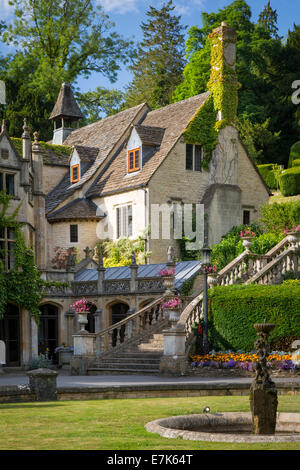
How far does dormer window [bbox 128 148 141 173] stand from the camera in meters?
41.7

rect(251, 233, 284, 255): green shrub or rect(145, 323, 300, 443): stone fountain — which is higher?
rect(251, 233, 284, 255): green shrub

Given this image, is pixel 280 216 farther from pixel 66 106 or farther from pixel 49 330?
pixel 66 106

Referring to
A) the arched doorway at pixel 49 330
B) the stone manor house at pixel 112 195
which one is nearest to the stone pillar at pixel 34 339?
the stone manor house at pixel 112 195

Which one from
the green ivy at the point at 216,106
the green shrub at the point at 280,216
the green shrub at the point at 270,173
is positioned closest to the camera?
the green shrub at the point at 280,216

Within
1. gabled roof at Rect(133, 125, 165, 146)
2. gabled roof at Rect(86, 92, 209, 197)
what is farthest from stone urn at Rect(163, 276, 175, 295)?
gabled roof at Rect(133, 125, 165, 146)

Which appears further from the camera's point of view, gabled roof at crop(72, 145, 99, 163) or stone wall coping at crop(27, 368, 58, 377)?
gabled roof at crop(72, 145, 99, 163)

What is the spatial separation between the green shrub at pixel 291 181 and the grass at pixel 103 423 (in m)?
36.3

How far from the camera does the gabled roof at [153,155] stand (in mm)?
40469

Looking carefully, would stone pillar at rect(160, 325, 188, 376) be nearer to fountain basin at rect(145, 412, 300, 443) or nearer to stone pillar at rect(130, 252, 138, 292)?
stone pillar at rect(130, 252, 138, 292)

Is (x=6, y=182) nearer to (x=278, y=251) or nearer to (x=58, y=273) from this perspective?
(x=58, y=273)

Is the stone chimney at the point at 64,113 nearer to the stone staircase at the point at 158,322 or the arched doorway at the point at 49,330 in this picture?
the arched doorway at the point at 49,330

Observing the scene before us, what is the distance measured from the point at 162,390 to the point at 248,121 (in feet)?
143

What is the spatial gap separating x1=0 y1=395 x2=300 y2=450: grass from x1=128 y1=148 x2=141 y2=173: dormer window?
2487cm

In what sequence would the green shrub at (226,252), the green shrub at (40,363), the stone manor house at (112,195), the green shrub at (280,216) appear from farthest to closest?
the green shrub at (280,216)
the green shrub at (226,252)
the stone manor house at (112,195)
the green shrub at (40,363)
